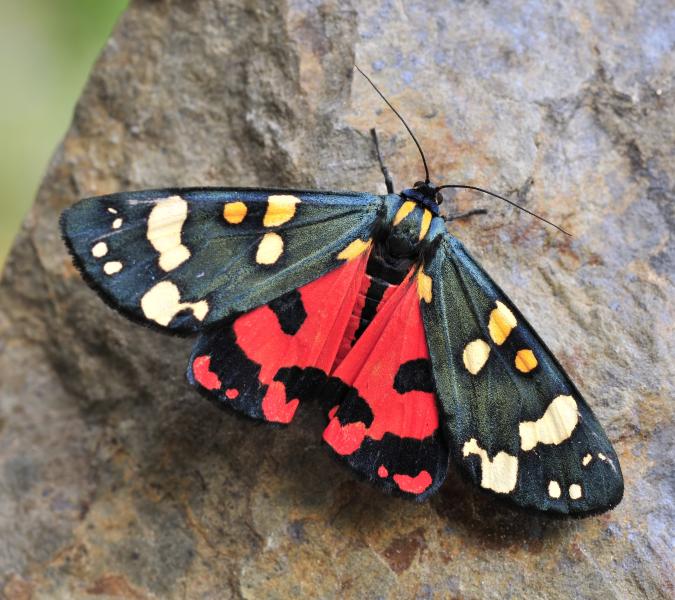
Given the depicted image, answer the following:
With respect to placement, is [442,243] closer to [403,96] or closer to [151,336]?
[403,96]

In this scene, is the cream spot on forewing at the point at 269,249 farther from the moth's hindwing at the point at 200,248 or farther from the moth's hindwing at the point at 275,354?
the moth's hindwing at the point at 275,354

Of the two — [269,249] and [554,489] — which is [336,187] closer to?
[269,249]

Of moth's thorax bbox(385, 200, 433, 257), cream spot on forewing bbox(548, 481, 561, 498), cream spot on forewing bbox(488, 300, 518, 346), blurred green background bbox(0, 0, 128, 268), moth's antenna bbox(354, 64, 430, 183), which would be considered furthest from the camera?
blurred green background bbox(0, 0, 128, 268)

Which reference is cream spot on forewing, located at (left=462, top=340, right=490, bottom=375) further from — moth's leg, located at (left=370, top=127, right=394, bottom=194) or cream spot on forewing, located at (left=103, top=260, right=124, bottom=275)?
cream spot on forewing, located at (left=103, top=260, right=124, bottom=275)

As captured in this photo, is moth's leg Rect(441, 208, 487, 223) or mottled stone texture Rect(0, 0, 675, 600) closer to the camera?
mottled stone texture Rect(0, 0, 675, 600)

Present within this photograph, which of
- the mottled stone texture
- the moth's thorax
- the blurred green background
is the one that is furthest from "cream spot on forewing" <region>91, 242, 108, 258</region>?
the blurred green background

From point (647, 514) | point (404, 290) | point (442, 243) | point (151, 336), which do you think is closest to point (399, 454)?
point (404, 290)

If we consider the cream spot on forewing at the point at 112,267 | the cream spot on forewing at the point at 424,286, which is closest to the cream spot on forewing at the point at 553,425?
the cream spot on forewing at the point at 424,286
